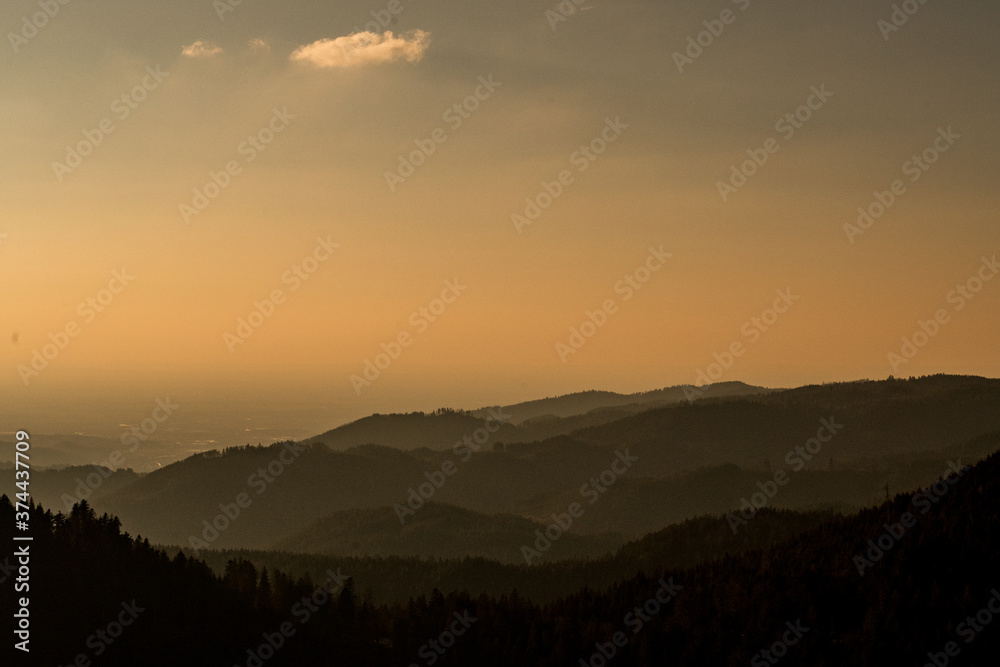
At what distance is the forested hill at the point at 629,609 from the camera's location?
25984 millimetres

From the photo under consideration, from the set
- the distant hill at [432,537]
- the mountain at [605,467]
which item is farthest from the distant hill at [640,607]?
the mountain at [605,467]

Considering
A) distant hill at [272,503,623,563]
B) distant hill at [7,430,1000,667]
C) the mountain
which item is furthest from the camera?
the mountain

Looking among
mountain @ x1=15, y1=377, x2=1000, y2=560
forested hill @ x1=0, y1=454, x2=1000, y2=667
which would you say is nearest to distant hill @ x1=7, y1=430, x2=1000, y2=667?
forested hill @ x1=0, y1=454, x2=1000, y2=667

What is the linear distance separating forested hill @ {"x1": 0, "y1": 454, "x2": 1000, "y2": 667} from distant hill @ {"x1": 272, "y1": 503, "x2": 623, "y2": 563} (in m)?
42.0

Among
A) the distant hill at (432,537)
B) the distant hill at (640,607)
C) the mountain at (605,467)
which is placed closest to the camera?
the distant hill at (640,607)

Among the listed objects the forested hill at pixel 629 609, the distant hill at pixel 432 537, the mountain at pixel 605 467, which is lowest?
the mountain at pixel 605 467

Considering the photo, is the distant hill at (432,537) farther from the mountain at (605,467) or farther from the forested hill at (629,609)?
the forested hill at (629,609)

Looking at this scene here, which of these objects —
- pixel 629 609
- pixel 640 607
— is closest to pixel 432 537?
pixel 629 609

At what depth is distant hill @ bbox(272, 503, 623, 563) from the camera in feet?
263

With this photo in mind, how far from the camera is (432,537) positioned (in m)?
89.3

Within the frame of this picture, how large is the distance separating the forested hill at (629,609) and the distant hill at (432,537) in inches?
1655

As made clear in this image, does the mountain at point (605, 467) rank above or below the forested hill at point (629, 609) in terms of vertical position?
below

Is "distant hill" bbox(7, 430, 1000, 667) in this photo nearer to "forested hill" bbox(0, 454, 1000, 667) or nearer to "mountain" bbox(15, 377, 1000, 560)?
"forested hill" bbox(0, 454, 1000, 667)

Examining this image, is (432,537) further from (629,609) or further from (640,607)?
(640,607)
